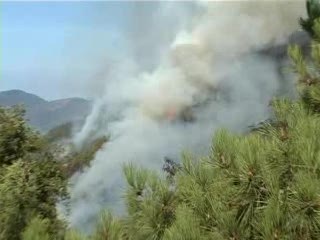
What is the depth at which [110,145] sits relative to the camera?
22672mm

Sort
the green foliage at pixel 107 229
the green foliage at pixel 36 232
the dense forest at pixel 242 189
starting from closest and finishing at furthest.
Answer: the dense forest at pixel 242 189
the green foliage at pixel 107 229
the green foliage at pixel 36 232

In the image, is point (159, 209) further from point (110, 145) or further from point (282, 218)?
point (110, 145)

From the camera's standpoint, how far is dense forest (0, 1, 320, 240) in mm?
1762

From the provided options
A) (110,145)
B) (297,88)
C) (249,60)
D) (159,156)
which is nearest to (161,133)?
(159,156)

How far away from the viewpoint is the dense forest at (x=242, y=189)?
5.78ft

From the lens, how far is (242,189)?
194 cm

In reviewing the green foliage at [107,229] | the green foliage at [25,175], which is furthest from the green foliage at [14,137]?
the green foliage at [107,229]

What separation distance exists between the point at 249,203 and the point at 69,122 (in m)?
28.4

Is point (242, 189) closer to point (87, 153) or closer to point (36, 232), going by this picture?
point (36, 232)

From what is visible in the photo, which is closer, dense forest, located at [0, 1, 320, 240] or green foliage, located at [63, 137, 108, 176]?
dense forest, located at [0, 1, 320, 240]

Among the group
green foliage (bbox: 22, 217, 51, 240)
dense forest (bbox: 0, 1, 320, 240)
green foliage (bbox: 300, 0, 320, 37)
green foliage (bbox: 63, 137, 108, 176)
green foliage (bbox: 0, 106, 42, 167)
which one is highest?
green foliage (bbox: 300, 0, 320, 37)

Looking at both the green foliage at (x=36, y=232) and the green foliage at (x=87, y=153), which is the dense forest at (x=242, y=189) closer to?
the green foliage at (x=36, y=232)

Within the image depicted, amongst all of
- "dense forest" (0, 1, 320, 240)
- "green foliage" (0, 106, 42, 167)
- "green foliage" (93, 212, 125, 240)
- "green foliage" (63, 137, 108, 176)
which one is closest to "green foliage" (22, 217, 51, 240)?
"dense forest" (0, 1, 320, 240)

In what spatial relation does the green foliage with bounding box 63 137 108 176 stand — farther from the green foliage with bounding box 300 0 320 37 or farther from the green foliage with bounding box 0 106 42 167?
the green foliage with bounding box 300 0 320 37
